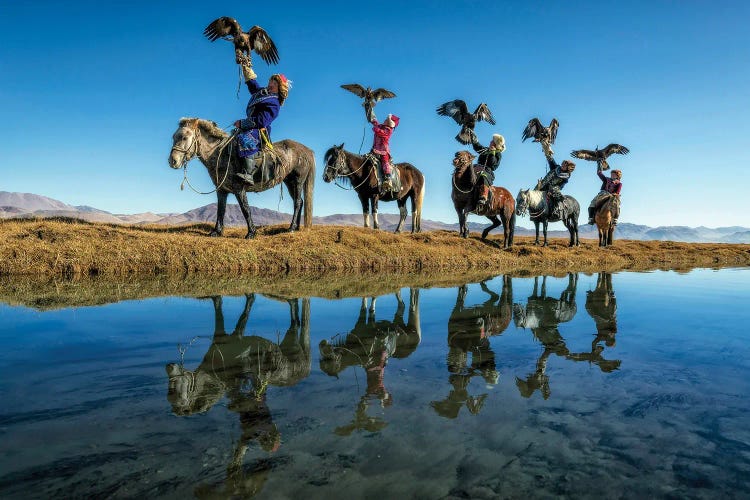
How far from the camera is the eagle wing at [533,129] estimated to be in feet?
69.4

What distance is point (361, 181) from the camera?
57.4 feet

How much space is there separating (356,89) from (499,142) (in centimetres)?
601

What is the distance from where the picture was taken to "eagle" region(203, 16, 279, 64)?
12.9m

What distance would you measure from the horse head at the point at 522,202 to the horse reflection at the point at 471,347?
39.6ft

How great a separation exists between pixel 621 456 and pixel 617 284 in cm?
1103

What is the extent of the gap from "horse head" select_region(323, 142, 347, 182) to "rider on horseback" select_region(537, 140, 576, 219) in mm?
10221

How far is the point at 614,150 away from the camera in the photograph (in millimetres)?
23375

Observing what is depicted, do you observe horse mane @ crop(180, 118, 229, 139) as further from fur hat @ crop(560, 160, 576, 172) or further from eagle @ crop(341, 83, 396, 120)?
fur hat @ crop(560, 160, 576, 172)

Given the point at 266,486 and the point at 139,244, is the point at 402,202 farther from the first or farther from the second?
the point at 266,486

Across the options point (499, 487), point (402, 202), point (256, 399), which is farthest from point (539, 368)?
point (402, 202)

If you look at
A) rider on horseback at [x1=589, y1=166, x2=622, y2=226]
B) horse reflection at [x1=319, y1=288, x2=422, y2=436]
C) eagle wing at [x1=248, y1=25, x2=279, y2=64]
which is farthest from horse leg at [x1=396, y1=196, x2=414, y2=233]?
horse reflection at [x1=319, y1=288, x2=422, y2=436]

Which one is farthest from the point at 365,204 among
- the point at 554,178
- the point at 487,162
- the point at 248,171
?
the point at 554,178

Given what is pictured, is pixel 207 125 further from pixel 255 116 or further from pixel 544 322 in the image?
pixel 544 322

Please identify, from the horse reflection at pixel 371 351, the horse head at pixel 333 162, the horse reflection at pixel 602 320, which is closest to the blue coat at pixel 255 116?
the horse head at pixel 333 162
